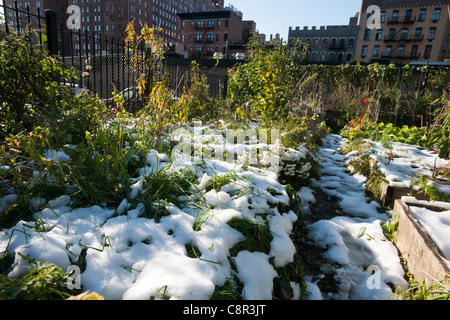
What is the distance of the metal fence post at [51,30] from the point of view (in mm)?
3816

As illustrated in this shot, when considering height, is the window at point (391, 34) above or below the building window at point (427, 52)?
above

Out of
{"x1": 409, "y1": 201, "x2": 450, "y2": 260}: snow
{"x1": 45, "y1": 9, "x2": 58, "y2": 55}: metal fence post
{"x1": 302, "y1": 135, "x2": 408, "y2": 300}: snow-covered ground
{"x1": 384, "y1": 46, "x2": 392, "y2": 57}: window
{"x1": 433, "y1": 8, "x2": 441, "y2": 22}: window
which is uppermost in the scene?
{"x1": 433, "y1": 8, "x2": 441, "y2": 22}: window

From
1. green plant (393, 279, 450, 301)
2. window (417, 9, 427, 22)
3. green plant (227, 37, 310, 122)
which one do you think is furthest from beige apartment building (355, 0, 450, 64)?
green plant (393, 279, 450, 301)

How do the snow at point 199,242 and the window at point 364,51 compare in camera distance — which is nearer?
the snow at point 199,242

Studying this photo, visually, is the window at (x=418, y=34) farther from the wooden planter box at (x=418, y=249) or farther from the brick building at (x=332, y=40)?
the wooden planter box at (x=418, y=249)

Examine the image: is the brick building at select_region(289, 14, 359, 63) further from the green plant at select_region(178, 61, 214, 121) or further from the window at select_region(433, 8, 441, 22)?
the green plant at select_region(178, 61, 214, 121)

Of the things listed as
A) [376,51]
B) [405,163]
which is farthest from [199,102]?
[376,51]

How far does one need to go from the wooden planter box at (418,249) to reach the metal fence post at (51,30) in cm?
482

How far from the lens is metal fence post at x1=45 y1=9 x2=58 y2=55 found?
12.5 feet

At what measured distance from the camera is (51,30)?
12.6 feet

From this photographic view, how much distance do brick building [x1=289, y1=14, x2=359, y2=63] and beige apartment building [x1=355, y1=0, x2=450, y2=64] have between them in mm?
5815

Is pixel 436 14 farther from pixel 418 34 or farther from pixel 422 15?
pixel 418 34

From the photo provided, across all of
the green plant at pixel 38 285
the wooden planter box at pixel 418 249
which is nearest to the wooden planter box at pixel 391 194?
the wooden planter box at pixel 418 249

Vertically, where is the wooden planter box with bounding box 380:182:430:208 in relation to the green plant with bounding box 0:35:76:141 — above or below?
below
